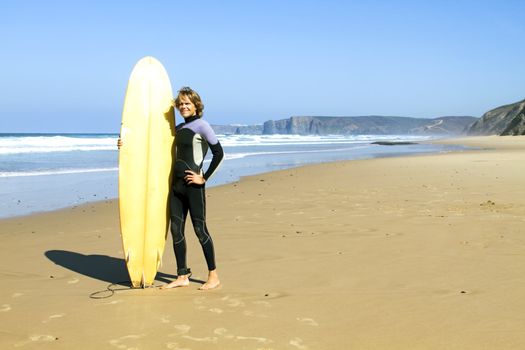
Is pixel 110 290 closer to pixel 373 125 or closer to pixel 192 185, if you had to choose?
pixel 192 185

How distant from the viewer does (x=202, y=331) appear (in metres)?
3.16

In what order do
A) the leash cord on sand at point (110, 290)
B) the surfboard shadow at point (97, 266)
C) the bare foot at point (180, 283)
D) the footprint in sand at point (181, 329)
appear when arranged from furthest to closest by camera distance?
the surfboard shadow at point (97, 266) < the bare foot at point (180, 283) < the leash cord on sand at point (110, 290) < the footprint in sand at point (181, 329)

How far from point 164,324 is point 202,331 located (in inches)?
11.3

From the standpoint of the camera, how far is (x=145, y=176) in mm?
4422

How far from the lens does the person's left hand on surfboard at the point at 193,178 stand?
160 inches

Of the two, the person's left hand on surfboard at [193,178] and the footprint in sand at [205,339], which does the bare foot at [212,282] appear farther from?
the footprint in sand at [205,339]

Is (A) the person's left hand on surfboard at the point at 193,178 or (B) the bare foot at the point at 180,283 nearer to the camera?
(A) the person's left hand on surfboard at the point at 193,178

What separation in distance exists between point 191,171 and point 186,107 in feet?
A: 1.68

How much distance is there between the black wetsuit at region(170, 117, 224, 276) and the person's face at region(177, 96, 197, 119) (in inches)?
2.1

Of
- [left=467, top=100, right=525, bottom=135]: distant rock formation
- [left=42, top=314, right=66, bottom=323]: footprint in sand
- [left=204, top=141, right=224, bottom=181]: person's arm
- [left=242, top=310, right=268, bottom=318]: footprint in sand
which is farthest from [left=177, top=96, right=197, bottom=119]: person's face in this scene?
[left=467, top=100, right=525, bottom=135]: distant rock formation

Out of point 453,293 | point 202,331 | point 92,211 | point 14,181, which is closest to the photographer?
point 202,331

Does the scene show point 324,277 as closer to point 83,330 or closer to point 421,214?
point 83,330

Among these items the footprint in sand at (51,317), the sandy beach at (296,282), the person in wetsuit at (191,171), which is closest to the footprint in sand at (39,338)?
the sandy beach at (296,282)

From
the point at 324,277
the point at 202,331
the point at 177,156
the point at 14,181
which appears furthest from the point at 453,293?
the point at 14,181
